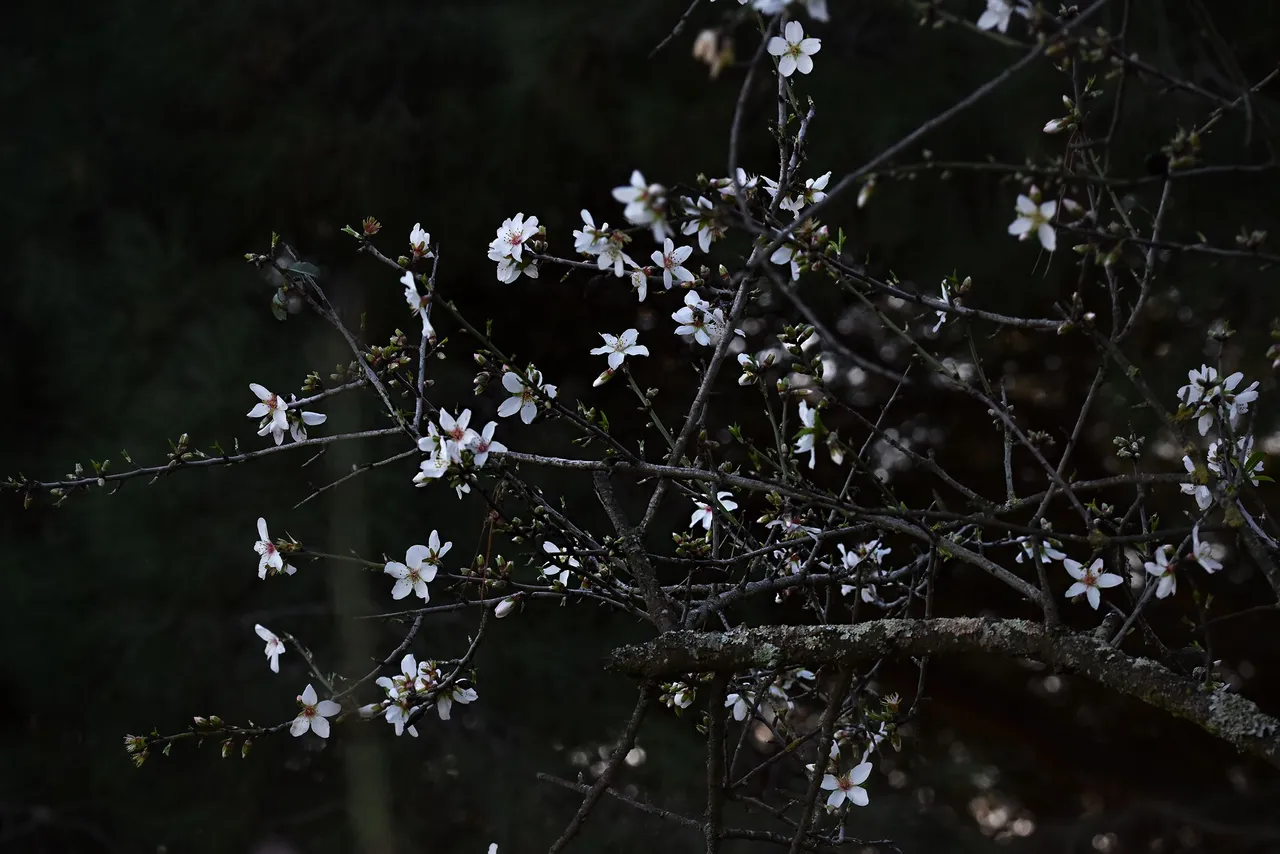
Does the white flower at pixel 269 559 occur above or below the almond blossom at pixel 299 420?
below

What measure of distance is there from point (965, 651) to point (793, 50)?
0.45 metres

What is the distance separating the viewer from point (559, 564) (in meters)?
0.80

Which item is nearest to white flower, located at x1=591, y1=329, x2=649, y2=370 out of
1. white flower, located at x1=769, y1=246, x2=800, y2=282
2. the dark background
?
white flower, located at x1=769, y1=246, x2=800, y2=282

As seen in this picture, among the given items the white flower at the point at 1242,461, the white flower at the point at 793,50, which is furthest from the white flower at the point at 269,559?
the white flower at the point at 1242,461

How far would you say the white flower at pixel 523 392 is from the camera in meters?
0.76

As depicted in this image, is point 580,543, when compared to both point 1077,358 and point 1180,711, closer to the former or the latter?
point 1180,711

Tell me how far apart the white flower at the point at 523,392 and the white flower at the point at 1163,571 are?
0.41m

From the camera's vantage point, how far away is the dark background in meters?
2.06

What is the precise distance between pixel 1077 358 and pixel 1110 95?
2.04 ft

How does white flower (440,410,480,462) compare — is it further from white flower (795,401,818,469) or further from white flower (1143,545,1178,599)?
white flower (1143,545,1178,599)

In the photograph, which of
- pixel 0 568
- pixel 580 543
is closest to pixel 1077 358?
pixel 580 543

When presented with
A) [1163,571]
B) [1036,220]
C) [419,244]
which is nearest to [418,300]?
[419,244]

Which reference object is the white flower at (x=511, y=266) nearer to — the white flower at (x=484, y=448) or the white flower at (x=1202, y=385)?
the white flower at (x=484, y=448)

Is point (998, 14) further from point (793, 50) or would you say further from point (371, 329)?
point (371, 329)
